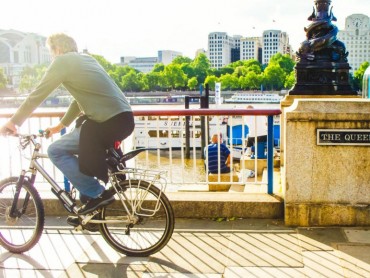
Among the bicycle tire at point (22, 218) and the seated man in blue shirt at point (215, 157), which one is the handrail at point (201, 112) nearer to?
the bicycle tire at point (22, 218)

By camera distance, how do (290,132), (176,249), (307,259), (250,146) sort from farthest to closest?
(250,146)
(290,132)
(176,249)
(307,259)

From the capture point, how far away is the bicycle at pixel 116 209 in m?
4.48

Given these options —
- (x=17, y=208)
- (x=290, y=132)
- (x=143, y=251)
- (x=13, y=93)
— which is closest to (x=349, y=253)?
(x=290, y=132)

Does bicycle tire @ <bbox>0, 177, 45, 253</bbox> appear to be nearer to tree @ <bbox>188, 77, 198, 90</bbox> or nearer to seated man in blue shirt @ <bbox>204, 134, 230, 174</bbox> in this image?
seated man in blue shirt @ <bbox>204, 134, 230, 174</bbox>

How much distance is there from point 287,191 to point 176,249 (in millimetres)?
1389

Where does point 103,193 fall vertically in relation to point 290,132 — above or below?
below

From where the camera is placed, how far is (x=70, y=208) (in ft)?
15.1

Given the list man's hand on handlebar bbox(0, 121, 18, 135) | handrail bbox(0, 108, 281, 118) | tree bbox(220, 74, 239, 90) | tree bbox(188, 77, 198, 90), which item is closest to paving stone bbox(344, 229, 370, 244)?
handrail bbox(0, 108, 281, 118)

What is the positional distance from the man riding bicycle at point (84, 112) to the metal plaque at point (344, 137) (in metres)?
2.02

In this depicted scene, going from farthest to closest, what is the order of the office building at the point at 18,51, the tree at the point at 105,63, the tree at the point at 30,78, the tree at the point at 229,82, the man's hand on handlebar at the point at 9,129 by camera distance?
the office building at the point at 18,51 < the tree at the point at 229,82 < the tree at the point at 105,63 < the tree at the point at 30,78 < the man's hand on handlebar at the point at 9,129

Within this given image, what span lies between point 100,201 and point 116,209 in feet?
0.60

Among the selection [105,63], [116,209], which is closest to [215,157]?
[116,209]

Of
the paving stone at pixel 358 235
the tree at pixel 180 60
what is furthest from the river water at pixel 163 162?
the tree at pixel 180 60

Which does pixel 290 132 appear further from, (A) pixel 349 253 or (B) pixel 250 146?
(B) pixel 250 146
